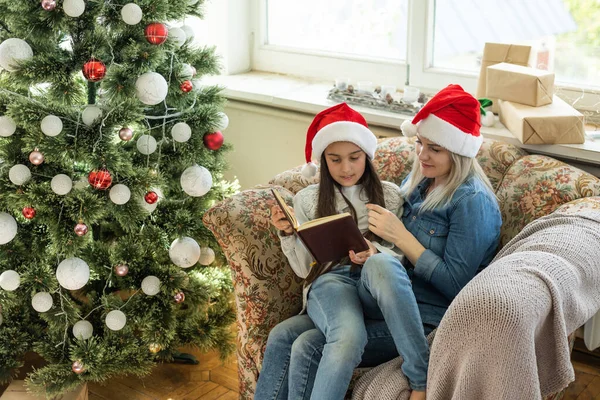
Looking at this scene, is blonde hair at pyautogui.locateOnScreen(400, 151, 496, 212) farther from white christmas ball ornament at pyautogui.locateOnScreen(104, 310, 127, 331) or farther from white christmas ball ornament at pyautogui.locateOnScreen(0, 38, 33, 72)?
white christmas ball ornament at pyautogui.locateOnScreen(0, 38, 33, 72)

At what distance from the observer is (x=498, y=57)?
2.47 m

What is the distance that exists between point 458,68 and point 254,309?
53.4 inches

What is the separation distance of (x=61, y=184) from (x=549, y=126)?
1.41 meters

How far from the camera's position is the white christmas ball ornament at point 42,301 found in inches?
82.8

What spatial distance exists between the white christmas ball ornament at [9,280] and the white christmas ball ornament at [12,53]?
1.88 ft

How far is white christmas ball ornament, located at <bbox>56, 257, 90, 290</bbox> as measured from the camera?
6.71 feet

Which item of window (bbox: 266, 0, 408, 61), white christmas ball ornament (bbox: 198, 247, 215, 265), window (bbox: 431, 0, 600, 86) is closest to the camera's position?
white christmas ball ornament (bbox: 198, 247, 215, 265)

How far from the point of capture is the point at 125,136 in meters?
2.02

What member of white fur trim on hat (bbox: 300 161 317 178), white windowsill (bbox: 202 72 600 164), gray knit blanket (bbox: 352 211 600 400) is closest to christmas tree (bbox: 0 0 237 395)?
white fur trim on hat (bbox: 300 161 317 178)

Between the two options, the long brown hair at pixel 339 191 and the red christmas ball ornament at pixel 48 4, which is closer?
the red christmas ball ornament at pixel 48 4

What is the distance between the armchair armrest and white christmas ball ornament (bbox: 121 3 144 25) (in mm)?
541

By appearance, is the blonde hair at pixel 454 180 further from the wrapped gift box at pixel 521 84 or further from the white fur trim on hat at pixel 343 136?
the wrapped gift box at pixel 521 84

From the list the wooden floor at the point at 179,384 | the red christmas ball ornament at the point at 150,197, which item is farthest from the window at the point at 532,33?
the wooden floor at the point at 179,384

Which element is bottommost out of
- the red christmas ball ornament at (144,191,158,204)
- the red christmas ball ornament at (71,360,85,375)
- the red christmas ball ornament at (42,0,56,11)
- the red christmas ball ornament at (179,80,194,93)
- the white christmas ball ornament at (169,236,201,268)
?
the red christmas ball ornament at (71,360,85,375)
